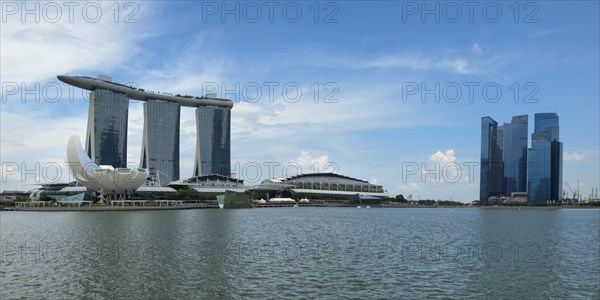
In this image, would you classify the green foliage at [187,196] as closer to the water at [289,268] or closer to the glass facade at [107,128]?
the glass facade at [107,128]

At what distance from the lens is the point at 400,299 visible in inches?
720

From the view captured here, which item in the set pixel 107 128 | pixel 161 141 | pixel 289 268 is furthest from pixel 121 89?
pixel 289 268

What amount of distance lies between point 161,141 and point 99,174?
74.9 m

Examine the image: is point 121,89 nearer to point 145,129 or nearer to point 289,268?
point 145,129

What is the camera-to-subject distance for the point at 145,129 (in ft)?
596

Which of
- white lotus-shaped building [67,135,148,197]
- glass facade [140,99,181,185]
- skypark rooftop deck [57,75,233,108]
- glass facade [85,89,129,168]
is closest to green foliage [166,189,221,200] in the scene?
white lotus-shaped building [67,135,148,197]

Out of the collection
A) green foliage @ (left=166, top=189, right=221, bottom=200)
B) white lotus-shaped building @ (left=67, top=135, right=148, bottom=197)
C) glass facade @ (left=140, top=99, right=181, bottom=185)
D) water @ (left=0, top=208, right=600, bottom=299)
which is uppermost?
glass facade @ (left=140, top=99, right=181, bottom=185)

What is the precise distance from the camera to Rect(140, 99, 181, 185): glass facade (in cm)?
18025

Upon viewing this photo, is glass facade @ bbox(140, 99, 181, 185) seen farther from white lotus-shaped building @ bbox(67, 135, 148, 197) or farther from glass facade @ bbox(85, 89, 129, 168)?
white lotus-shaped building @ bbox(67, 135, 148, 197)

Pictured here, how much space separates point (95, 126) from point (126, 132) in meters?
A: 13.7

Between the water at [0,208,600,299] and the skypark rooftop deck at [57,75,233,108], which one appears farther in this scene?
the skypark rooftop deck at [57,75,233,108]

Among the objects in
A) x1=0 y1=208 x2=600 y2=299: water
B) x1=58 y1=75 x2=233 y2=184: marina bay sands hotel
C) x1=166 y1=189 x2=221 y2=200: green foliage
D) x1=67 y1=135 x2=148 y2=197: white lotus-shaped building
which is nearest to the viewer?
x1=0 y1=208 x2=600 y2=299: water

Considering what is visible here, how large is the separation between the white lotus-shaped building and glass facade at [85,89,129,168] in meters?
48.6

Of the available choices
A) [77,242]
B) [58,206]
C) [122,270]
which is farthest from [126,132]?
[122,270]
